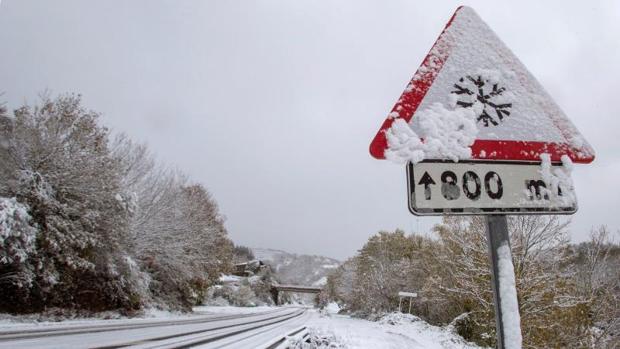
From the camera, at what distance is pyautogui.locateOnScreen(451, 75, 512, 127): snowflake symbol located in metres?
1.40

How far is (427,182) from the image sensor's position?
123 centimetres

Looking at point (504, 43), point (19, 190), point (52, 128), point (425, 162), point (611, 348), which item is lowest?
point (611, 348)

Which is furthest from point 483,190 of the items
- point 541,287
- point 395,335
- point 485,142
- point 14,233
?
point 395,335

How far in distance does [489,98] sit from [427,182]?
19.9 inches

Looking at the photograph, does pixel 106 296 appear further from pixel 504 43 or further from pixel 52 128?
pixel 504 43

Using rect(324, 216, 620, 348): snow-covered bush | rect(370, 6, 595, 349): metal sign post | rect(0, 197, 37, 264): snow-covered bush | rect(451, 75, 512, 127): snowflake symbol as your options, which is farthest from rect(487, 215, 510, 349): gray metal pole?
rect(0, 197, 37, 264): snow-covered bush

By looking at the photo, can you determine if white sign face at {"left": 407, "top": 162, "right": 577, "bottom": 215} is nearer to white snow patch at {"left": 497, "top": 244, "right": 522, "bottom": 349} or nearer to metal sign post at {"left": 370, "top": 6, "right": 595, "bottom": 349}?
metal sign post at {"left": 370, "top": 6, "right": 595, "bottom": 349}

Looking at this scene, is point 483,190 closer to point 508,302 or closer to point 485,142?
point 485,142

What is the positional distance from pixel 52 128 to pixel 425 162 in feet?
57.9

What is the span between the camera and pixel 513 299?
121 centimetres

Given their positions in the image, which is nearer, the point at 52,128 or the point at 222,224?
the point at 52,128

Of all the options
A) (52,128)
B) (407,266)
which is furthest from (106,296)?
(407,266)

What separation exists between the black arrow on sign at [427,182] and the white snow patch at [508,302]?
32cm

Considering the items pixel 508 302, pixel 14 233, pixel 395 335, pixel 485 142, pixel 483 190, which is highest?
pixel 14 233
